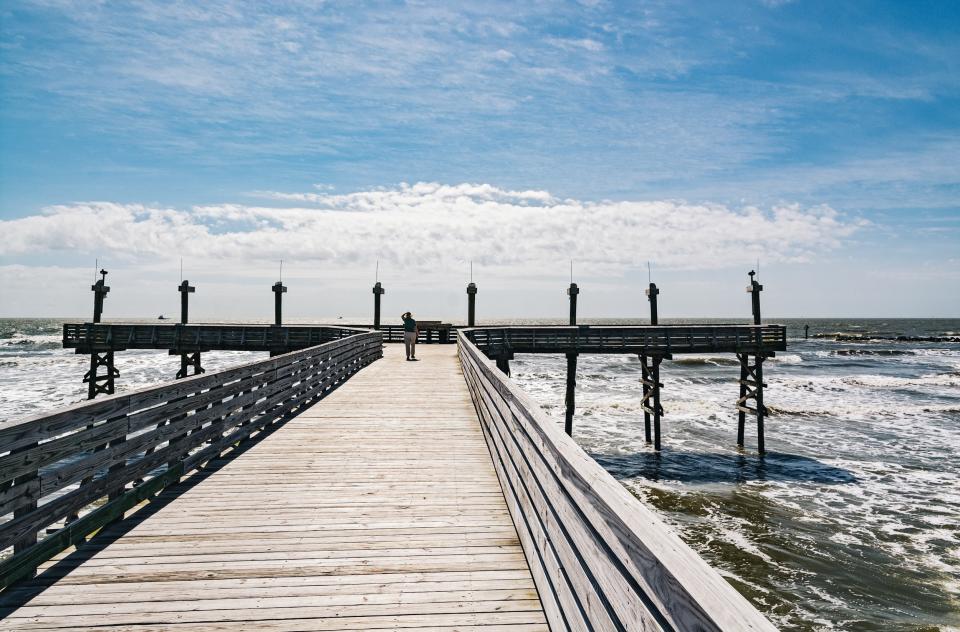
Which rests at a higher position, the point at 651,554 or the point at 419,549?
the point at 651,554

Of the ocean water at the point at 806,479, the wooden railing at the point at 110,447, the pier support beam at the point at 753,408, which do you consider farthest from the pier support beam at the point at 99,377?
the pier support beam at the point at 753,408

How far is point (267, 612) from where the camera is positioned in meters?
3.57

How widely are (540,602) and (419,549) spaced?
3.93ft

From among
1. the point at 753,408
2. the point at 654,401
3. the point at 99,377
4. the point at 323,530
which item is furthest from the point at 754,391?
the point at 99,377

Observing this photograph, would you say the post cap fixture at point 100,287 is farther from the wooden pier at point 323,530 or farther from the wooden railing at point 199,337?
the wooden pier at point 323,530

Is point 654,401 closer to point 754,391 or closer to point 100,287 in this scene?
point 754,391

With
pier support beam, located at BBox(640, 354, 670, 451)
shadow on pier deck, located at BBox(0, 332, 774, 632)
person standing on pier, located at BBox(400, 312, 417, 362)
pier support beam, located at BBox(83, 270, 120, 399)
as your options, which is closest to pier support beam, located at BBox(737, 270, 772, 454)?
pier support beam, located at BBox(640, 354, 670, 451)

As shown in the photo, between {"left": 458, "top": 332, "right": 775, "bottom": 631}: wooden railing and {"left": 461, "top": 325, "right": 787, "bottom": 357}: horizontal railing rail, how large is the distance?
16407mm

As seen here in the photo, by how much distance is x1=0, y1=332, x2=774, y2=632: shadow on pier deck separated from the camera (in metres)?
2.39

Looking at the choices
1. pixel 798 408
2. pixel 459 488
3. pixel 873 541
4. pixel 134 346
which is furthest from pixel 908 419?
pixel 134 346

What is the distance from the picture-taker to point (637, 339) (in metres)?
21.3

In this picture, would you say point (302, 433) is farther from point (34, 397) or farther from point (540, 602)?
point (34, 397)

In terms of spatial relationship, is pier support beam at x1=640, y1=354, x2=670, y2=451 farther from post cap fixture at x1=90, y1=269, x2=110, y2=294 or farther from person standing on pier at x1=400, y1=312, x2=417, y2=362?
post cap fixture at x1=90, y1=269, x2=110, y2=294

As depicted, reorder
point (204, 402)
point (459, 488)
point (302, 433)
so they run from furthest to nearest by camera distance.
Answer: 1. point (302, 433)
2. point (204, 402)
3. point (459, 488)
